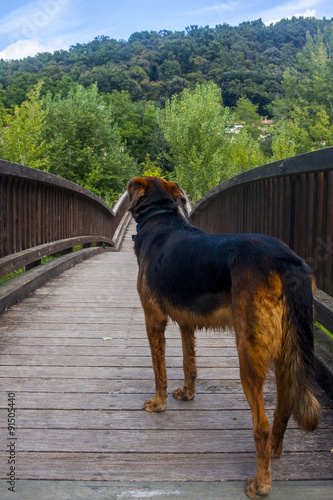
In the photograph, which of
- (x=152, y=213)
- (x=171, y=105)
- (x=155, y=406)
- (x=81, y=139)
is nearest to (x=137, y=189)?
(x=152, y=213)

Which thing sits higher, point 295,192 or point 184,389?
point 295,192

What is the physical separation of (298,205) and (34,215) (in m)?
3.32

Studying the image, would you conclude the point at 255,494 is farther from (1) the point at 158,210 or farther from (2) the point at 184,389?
(1) the point at 158,210

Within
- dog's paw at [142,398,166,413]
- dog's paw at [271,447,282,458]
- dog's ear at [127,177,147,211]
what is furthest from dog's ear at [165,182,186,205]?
dog's paw at [271,447,282,458]

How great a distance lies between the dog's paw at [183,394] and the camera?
2.69 m

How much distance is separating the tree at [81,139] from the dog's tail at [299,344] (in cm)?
3041

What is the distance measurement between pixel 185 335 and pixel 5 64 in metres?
75.7

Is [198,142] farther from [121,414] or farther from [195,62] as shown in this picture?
[195,62]

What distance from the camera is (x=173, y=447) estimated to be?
2.15m

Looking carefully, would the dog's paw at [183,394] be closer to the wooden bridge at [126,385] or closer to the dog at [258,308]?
the wooden bridge at [126,385]

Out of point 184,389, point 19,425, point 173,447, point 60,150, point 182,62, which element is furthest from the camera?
point 182,62

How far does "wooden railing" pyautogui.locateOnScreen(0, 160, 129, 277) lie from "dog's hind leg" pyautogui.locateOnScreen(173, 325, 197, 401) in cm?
218

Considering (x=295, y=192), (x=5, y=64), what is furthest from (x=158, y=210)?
(x=5, y=64)

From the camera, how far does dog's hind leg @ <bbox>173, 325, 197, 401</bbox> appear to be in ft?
8.80
